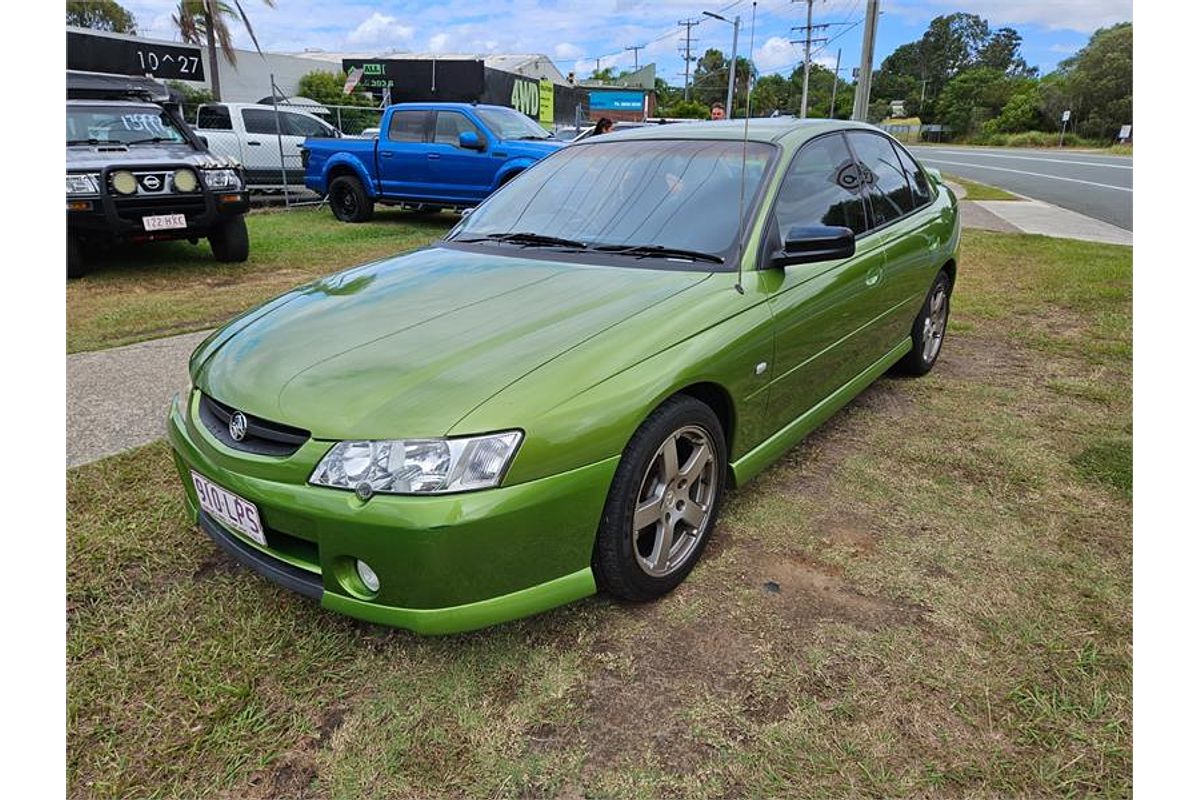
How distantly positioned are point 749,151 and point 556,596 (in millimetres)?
2007

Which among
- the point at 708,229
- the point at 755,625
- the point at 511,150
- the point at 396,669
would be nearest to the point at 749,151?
the point at 708,229

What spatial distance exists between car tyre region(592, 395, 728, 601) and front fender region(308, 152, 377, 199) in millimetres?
9995

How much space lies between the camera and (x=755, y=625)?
2328mm

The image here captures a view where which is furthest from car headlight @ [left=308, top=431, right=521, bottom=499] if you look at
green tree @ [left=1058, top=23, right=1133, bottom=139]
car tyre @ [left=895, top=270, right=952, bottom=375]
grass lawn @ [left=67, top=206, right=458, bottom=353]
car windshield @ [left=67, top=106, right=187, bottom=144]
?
green tree @ [left=1058, top=23, right=1133, bottom=139]

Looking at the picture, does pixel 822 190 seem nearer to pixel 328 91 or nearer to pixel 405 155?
pixel 405 155

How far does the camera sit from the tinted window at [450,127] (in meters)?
10.3

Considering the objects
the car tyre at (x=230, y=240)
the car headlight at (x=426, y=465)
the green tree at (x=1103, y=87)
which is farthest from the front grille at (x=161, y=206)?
the green tree at (x=1103, y=87)

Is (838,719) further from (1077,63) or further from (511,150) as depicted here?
(1077,63)

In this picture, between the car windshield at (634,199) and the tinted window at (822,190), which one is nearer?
the car windshield at (634,199)

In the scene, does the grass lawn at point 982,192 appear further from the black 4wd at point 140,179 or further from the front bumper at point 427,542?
the front bumper at point 427,542

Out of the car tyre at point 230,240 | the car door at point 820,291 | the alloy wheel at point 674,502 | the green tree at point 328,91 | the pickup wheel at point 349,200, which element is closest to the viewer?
the alloy wheel at point 674,502

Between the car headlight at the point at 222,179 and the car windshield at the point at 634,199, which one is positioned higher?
the car headlight at the point at 222,179

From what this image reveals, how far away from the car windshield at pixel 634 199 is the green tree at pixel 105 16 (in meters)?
38.4

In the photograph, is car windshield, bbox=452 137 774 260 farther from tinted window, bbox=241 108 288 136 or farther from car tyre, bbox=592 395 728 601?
tinted window, bbox=241 108 288 136
